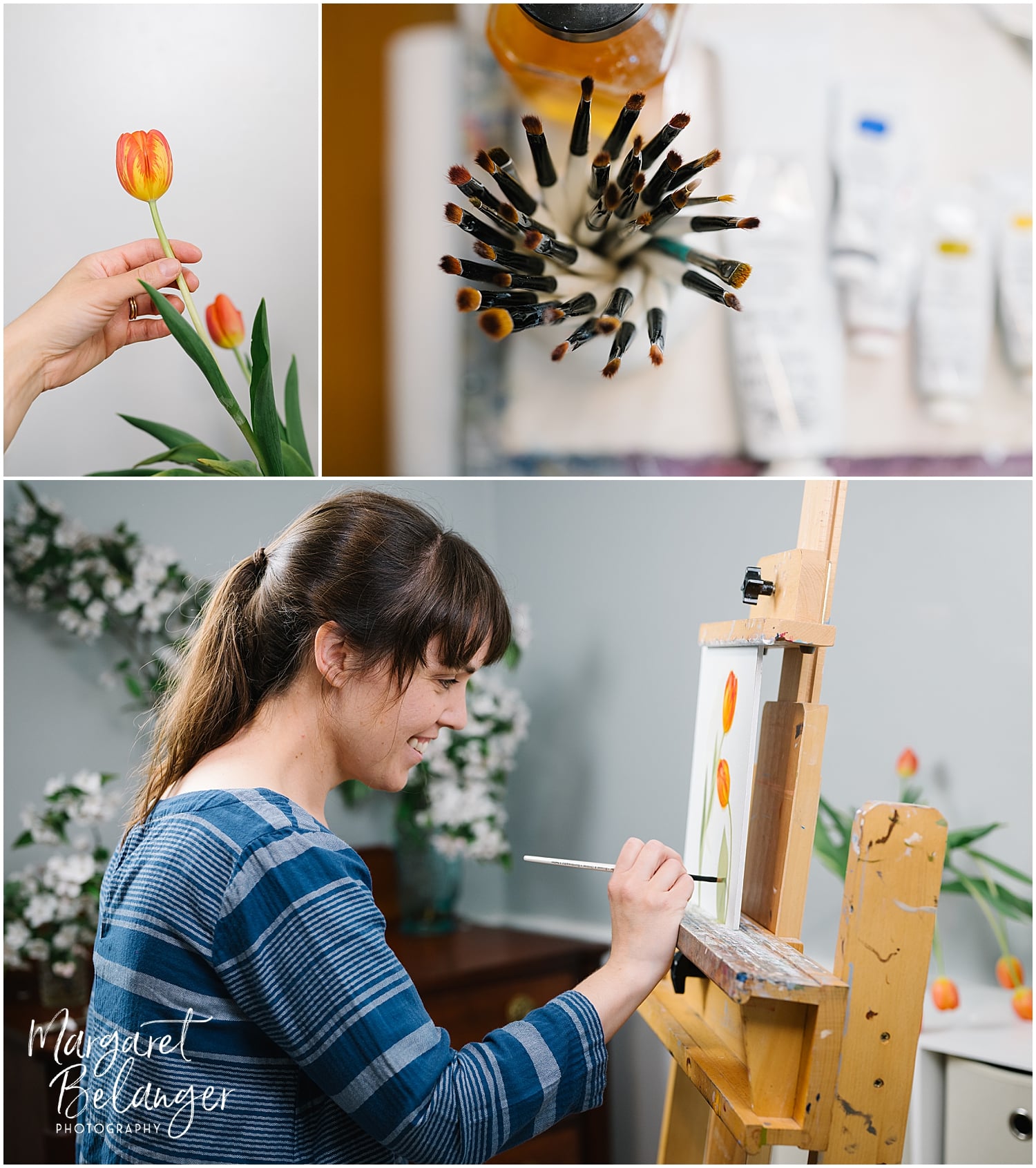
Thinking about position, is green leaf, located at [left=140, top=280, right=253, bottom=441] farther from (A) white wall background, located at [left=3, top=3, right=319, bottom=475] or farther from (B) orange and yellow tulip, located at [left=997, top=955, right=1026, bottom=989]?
(B) orange and yellow tulip, located at [left=997, top=955, right=1026, bottom=989]

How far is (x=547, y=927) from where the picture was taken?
75.5 inches

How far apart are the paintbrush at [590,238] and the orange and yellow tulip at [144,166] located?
0.35m

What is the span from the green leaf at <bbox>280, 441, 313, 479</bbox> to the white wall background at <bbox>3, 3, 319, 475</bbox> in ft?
0.15

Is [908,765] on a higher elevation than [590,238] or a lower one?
lower

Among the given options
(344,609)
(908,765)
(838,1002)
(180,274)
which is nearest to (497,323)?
(344,609)

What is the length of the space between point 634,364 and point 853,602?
56cm

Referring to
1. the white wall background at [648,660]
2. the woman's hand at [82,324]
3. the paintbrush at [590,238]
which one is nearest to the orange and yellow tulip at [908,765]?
the white wall background at [648,660]

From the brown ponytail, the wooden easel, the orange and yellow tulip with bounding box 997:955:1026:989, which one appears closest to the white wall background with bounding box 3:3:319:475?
the brown ponytail

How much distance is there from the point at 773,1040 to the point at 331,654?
473 mm

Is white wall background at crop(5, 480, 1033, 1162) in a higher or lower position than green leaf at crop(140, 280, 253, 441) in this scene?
lower

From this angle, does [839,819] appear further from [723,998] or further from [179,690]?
[179,690]

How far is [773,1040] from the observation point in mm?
789

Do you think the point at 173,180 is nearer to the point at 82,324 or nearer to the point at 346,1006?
the point at 82,324

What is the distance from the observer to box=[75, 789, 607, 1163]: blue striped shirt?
72 cm
